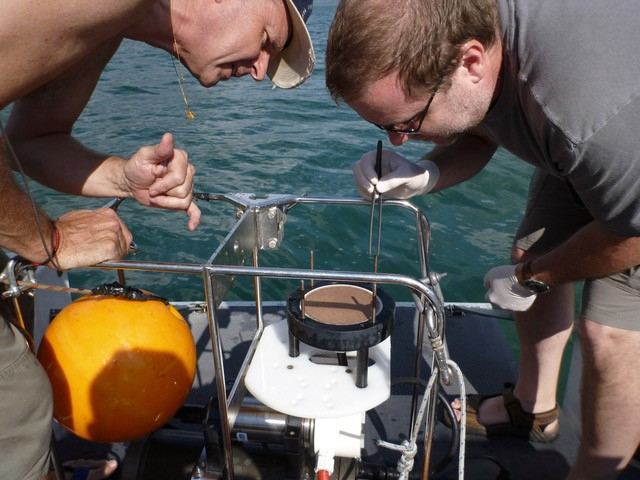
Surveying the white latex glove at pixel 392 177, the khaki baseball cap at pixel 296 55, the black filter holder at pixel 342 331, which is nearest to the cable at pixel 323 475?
the black filter holder at pixel 342 331

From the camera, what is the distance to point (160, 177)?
1515mm

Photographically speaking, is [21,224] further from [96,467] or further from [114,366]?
[96,467]

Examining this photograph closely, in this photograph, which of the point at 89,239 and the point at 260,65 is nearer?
the point at 89,239

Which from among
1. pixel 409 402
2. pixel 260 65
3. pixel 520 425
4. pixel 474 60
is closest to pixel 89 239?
pixel 260 65

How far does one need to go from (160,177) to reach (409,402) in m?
1.38

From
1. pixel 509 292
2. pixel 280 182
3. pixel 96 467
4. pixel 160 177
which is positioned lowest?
pixel 280 182

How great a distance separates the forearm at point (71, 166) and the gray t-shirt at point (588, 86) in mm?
1197

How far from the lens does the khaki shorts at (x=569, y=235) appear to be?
60.5 inches

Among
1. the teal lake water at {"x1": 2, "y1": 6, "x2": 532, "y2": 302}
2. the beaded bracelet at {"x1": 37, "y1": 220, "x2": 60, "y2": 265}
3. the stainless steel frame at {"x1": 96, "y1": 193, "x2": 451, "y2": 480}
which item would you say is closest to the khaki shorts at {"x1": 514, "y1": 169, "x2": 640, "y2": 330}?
the stainless steel frame at {"x1": 96, "y1": 193, "x2": 451, "y2": 480}

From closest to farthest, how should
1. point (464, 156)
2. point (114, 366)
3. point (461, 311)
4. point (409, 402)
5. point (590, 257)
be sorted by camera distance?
1. point (114, 366)
2. point (590, 257)
3. point (464, 156)
4. point (409, 402)
5. point (461, 311)

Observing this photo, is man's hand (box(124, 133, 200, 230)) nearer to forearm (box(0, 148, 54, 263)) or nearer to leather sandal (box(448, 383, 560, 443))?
forearm (box(0, 148, 54, 263))

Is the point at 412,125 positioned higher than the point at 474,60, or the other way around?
the point at 474,60

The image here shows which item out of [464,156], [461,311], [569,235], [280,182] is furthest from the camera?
[280,182]

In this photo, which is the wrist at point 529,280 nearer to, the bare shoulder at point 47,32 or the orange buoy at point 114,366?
the orange buoy at point 114,366
